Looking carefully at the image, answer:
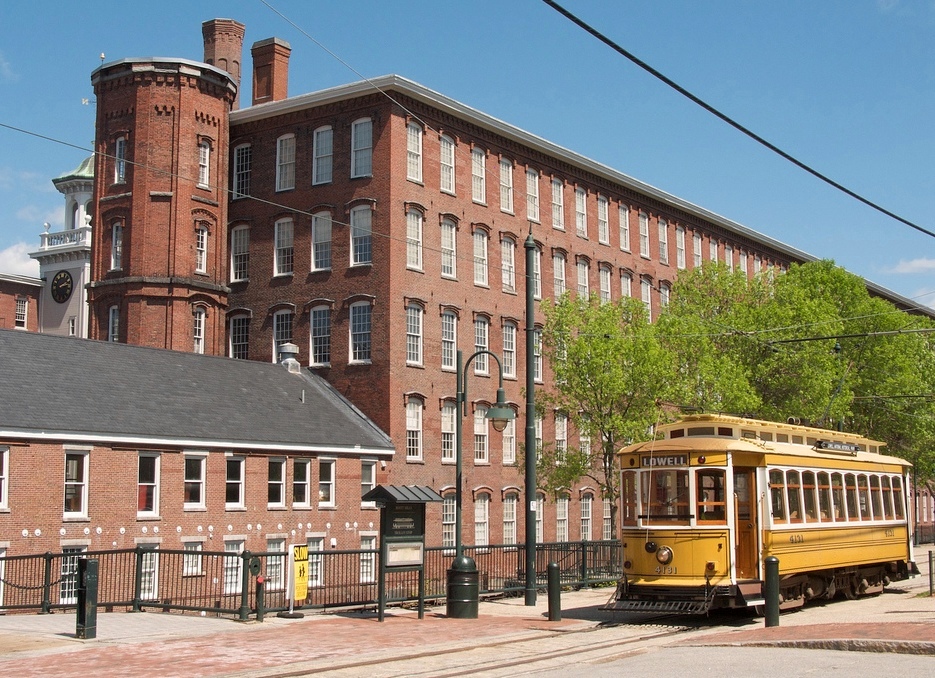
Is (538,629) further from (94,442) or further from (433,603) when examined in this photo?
(94,442)

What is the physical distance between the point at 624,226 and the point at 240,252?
19184mm

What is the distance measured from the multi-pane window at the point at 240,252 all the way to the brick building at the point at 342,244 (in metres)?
0.08

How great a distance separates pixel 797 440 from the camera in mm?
24062

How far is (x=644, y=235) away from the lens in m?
57.5

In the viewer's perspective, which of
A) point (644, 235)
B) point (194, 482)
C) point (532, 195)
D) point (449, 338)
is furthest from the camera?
point (644, 235)

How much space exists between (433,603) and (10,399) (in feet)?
38.4

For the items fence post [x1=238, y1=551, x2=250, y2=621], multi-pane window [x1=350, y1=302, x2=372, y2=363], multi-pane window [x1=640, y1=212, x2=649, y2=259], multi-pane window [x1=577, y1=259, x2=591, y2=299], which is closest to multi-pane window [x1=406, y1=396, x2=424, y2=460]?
multi-pane window [x1=350, y1=302, x2=372, y2=363]

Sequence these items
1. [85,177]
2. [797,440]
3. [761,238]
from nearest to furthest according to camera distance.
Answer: [797,440], [761,238], [85,177]

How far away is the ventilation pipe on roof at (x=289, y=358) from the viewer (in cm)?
4125

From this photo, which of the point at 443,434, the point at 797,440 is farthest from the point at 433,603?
the point at 443,434

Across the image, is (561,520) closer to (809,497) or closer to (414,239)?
(414,239)

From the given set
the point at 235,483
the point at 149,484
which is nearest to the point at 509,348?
the point at 235,483

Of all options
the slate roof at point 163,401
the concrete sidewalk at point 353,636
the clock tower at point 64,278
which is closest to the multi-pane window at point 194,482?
the slate roof at point 163,401

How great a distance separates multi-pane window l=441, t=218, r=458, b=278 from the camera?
44.5 meters
